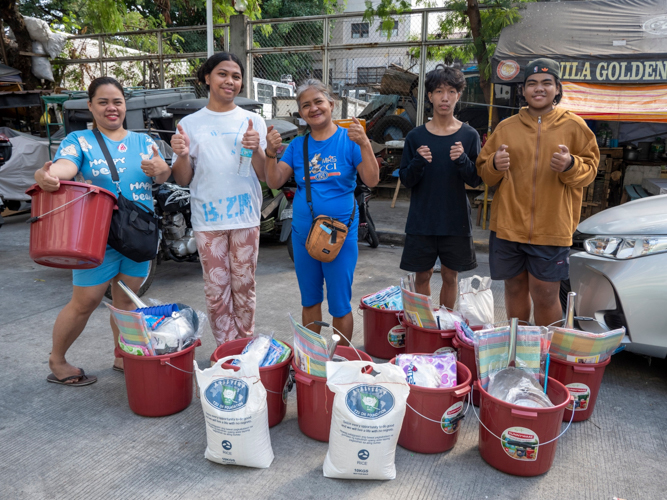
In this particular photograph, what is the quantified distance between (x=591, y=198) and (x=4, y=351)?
806 cm

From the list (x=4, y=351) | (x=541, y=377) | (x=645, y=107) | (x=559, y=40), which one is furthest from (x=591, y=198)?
(x=4, y=351)

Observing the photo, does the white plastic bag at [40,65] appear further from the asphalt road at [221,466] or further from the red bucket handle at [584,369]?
the red bucket handle at [584,369]

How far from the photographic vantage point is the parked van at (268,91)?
32.3 ft

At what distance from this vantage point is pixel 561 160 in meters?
2.80

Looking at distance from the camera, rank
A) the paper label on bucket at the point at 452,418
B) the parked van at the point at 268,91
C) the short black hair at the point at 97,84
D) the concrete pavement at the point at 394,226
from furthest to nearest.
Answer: the parked van at the point at 268,91 → the concrete pavement at the point at 394,226 → the short black hair at the point at 97,84 → the paper label on bucket at the point at 452,418

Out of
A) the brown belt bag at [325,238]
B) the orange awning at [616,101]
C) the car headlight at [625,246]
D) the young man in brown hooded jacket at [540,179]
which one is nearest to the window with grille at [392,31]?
the orange awning at [616,101]

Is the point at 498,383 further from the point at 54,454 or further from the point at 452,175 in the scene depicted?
the point at 54,454

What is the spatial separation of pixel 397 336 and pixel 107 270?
186 cm

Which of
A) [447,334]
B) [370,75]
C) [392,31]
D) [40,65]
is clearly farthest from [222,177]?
[40,65]

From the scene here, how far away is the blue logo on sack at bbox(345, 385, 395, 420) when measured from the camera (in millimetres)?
2166

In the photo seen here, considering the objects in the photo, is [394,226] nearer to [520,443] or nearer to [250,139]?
[250,139]

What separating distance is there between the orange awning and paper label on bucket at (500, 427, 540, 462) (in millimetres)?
5258

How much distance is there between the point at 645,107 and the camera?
21.0ft

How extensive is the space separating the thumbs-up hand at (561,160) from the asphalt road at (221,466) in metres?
1.40
